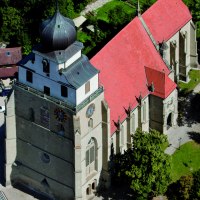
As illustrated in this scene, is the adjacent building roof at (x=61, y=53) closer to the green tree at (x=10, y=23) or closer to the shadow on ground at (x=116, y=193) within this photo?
the shadow on ground at (x=116, y=193)

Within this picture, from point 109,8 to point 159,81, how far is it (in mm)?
43710

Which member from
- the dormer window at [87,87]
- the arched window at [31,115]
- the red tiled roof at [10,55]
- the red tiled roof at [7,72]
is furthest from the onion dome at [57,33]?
the red tiled roof at [10,55]

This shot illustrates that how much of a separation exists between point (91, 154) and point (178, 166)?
17593mm

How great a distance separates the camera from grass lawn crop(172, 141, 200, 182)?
396 ft

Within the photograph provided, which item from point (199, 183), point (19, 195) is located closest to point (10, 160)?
point (19, 195)

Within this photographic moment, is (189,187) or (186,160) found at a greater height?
(186,160)

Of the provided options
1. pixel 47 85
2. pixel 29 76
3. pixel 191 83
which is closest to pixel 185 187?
pixel 47 85

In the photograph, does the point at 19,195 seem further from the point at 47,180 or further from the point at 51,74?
the point at 51,74

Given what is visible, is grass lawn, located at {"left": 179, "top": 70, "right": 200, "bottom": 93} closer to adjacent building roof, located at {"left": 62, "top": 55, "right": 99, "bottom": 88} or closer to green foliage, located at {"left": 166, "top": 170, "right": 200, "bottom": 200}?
green foliage, located at {"left": 166, "top": 170, "right": 200, "bottom": 200}

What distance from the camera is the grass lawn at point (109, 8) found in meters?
159

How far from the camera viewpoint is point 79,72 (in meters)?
103

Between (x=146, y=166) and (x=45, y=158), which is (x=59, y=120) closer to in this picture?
(x=45, y=158)

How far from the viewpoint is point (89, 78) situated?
103 meters

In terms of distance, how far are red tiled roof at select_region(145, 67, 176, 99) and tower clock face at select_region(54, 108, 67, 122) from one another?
22.1 meters
